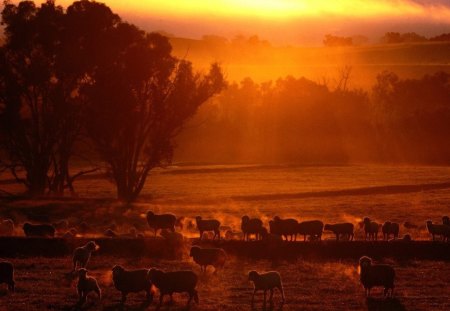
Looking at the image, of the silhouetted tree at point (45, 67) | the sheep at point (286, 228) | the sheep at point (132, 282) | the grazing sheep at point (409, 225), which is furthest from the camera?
the silhouetted tree at point (45, 67)

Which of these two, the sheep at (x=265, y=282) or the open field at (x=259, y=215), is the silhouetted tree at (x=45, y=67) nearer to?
the open field at (x=259, y=215)

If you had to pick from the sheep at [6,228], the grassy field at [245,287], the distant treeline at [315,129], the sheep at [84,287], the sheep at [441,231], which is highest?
the distant treeline at [315,129]

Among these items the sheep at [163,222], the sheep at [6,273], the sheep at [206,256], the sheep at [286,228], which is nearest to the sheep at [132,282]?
the sheep at [6,273]

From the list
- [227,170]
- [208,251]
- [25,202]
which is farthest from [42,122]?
[208,251]

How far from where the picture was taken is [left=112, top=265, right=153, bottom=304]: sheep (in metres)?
25.1

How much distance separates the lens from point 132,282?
25156 mm

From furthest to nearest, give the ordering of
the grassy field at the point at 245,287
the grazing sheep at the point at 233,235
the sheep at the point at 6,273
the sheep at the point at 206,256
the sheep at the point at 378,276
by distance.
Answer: the grazing sheep at the point at 233,235, the sheep at the point at 206,256, the sheep at the point at 378,276, the sheep at the point at 6,273, the grassy field at the point at 245,287

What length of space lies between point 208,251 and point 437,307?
835 cm

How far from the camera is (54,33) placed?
62844mm

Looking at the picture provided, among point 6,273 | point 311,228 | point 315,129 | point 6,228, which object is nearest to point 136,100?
point 6,228

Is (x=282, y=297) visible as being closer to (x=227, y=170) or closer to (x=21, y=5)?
(x=21, y=5)

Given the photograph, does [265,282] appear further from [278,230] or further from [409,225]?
[409,225]

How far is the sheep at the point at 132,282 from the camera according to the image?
25.1 meters

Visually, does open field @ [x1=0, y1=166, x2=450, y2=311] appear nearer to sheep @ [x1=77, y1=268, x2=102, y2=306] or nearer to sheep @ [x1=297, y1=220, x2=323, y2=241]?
sheep @ [x1=77, y1=268, x2=102, y2=306]
